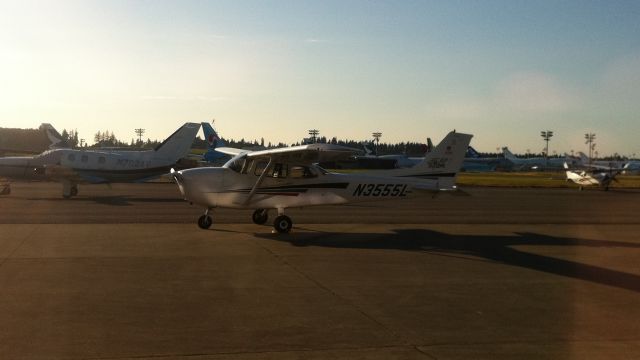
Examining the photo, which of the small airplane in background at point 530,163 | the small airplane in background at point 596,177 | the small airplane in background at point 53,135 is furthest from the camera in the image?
the small airplane in background at point 530,163

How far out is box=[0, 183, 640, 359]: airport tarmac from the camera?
6477mm

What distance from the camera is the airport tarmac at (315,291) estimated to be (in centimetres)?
648

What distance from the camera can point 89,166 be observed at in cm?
3002

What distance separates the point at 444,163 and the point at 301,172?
4141 mm

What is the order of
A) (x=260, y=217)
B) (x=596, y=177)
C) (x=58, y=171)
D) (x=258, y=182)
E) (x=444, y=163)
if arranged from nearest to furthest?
(x=258, y=182) < (x=260, y=217) < (x=444, y=163) < (x=58, y=171) < (x=596, y=177)

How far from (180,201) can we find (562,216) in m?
14.4

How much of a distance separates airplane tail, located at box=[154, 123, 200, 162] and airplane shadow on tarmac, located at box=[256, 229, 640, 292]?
17119 mm

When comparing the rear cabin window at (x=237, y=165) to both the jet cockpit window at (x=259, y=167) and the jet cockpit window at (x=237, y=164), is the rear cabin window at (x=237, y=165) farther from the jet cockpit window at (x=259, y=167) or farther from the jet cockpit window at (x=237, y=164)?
the jet cockpit window at (x=259, y=167)

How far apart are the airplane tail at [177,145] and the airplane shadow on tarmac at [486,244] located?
56.2 feet

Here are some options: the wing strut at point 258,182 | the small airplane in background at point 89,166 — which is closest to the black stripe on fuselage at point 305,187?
the wing strut at point 258,182

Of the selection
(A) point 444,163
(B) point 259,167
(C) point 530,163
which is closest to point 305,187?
(B) point 259,167

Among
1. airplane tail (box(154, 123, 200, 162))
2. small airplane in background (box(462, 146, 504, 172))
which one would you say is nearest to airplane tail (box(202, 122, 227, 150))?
airplane tail (box(154, 123, 200, 162))

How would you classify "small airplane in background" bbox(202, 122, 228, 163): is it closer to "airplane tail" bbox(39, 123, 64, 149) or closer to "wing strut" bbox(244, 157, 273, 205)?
"airplane tail" bbox(39, 123, 64, 149)

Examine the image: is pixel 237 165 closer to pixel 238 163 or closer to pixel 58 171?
pixel 238 163
